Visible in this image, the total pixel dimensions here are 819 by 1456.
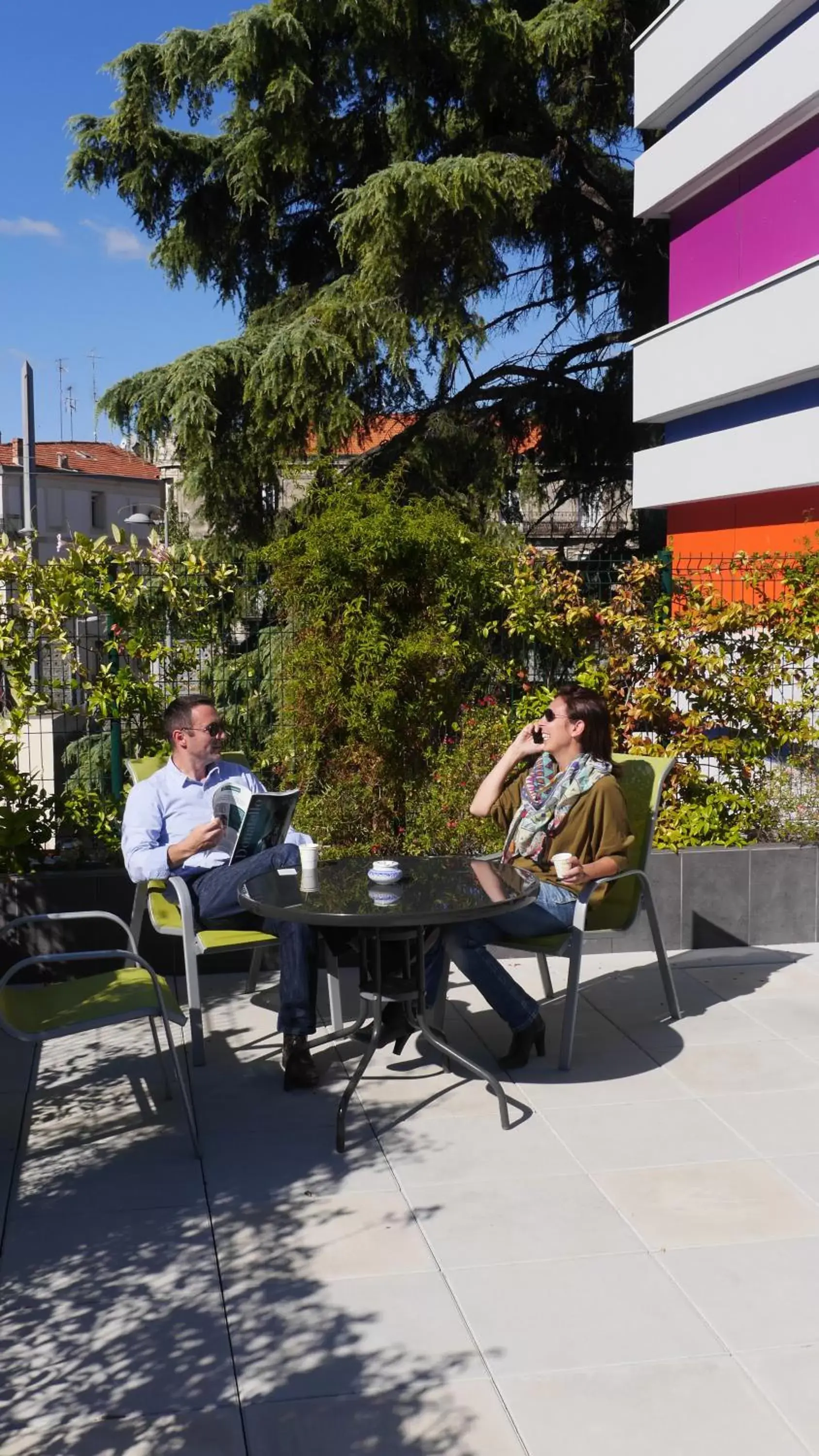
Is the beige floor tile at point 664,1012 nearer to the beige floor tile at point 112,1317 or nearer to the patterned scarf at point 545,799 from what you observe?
the patterned scarf at point 545,799

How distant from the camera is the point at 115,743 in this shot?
6.75 meters

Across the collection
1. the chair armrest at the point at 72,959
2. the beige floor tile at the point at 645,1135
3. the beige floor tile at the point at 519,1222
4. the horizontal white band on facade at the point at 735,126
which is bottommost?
the beige floor tile at the point at 519,1222

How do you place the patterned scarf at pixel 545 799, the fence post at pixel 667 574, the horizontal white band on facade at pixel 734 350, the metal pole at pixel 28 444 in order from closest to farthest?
the patterned scarf at pixel 545 799 < the fence post at pixel 667 574 < the horizontal white band on facade at pixel 734 350 < the metal pole at pixel 28 444

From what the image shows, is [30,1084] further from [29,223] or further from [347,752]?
[29,223]

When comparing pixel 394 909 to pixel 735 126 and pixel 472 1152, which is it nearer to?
pixel 472 1152

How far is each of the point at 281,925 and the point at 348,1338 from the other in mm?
A: 2001

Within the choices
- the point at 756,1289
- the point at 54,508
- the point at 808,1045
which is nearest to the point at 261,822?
the point at 808,1045

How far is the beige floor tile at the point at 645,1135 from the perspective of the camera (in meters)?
4.15

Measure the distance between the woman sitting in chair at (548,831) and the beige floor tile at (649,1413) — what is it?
6.50 feet

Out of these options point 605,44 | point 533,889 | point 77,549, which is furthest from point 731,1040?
point 605,44

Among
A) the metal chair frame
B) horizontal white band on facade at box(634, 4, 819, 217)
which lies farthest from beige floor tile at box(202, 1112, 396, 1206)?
horizontal white band on facade at box(634, 4, 819, 217)

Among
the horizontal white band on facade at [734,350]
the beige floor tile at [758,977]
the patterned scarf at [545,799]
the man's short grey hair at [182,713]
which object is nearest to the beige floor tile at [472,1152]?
the patterned scarf at [545,799]

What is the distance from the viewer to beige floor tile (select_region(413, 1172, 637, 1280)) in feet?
11.6

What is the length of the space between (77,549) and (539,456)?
1102 cm
